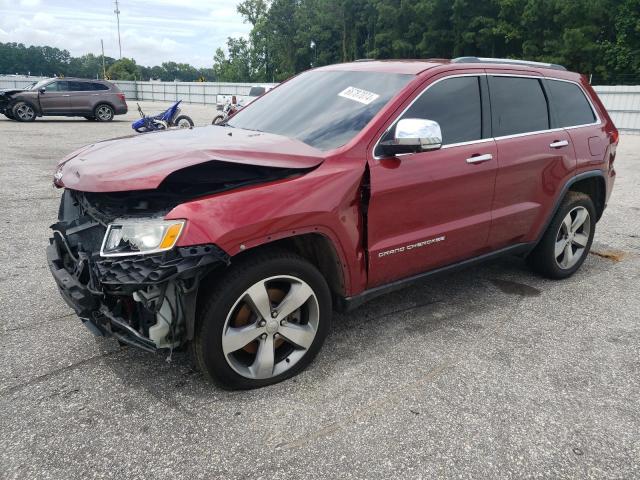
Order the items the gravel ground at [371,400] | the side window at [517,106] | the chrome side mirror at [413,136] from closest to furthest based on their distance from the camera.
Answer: the gravel ground at [371,400]
the chrome side mirror at [413,136]
the side window at [517,106]

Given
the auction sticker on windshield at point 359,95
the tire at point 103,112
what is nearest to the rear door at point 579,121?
the auction sticker on windshield at point 359,95

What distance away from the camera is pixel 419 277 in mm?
3461

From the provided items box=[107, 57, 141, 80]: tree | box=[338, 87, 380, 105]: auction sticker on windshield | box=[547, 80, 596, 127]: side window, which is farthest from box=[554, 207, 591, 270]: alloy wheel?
box=[107, 57, 141, 80]: tree

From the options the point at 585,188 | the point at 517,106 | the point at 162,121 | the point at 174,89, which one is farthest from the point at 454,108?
the point at 174,89

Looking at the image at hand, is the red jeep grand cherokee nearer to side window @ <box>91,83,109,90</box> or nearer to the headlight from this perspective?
the headlight

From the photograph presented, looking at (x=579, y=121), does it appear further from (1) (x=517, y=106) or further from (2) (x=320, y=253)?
(2) (x=320, y=253)

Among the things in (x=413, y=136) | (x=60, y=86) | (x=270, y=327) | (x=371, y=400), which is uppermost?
(x=60, y=86)

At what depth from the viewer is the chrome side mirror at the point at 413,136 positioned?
2.89m

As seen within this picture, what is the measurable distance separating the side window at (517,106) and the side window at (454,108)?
19 centimetres

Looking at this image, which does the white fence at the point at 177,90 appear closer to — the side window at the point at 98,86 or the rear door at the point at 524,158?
the side window at the point at 98,86

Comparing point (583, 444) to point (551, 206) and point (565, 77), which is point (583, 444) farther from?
point (565, 77)

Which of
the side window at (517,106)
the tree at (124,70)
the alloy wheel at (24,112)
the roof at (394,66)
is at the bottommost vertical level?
the alloy wheel at (24,112)

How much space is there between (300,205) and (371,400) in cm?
112

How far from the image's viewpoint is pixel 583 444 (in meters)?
2.47
